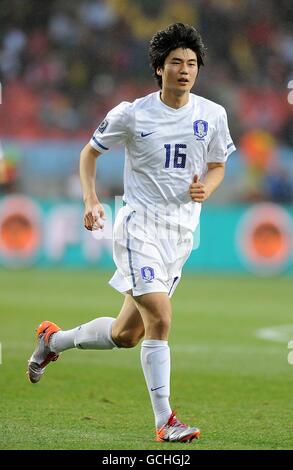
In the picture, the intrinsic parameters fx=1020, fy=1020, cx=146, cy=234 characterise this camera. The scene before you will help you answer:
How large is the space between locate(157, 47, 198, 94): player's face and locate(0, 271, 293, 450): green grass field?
1957mm

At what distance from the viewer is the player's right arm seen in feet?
18.7

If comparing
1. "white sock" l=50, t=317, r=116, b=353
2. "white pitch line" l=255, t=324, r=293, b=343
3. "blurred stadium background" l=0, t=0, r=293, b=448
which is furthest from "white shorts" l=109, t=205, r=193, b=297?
"blurred stadium background" l=0, t=0, r=293, b=448

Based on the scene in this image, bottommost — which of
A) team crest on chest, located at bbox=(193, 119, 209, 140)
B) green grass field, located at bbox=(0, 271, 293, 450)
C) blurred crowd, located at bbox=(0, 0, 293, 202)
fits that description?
green grass field, located at bbox=(0, 271, 293, 450)

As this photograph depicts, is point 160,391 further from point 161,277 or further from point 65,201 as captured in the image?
point 65,201

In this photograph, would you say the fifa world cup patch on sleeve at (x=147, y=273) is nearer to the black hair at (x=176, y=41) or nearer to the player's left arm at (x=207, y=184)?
the player's left arm at (x=207, y=184)

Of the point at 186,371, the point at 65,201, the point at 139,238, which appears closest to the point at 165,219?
the point at 139,238

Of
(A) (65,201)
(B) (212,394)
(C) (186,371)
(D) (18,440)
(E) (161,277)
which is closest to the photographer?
(D) (18,440)

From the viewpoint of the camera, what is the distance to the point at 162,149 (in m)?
5.80

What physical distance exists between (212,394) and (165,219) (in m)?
1.89

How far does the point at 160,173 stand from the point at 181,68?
1.98 ft

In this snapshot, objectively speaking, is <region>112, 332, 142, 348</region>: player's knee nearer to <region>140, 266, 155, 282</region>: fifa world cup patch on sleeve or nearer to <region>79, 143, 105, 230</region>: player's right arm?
<region>140, 266, 155, 282</region>: fifa world cup patch on sleeve

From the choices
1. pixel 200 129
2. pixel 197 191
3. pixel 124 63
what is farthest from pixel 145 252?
pixel 124 63

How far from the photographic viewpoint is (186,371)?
834cm

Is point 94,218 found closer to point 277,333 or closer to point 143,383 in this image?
point 143,383
